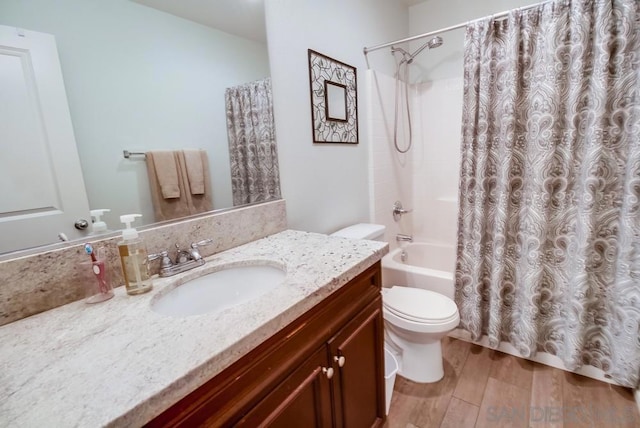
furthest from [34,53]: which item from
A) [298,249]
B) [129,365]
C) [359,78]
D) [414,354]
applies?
[414,354]

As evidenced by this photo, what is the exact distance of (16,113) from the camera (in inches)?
26.9

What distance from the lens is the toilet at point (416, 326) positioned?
146cm

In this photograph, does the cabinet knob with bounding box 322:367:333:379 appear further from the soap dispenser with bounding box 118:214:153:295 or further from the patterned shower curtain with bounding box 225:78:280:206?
the patterned shower curtain with bounding box 225:78:280:206

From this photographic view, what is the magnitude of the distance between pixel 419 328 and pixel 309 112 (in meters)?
1.22

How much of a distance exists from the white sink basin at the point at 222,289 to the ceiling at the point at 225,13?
881mm

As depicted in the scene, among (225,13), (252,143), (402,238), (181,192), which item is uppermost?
(225,13)

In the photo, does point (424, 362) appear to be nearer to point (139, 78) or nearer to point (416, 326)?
point (416, 326)

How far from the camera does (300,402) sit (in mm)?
741

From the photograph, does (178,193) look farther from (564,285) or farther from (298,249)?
(564,285)

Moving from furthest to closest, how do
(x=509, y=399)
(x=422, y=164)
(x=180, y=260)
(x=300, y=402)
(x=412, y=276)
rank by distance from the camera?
(x=422, y=164), (x=412, y=276), (x=509, y=399), (x=180, y=260), (x=300, y=402)

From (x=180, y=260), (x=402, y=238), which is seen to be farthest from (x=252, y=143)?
(x=402, y=238)

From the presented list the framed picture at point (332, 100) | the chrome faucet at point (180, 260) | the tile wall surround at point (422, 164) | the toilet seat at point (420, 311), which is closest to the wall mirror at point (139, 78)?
the chrome faucet at point (180, 260)

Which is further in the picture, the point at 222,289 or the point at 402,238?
the point at 402,238

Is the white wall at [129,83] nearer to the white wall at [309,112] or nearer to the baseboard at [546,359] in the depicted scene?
the white wall at [309,112]
